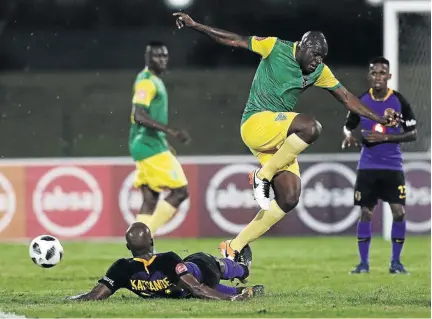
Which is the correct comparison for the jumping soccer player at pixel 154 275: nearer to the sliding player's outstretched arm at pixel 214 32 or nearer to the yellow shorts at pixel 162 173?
the sliding player's outstretched arm at pixel 214 32

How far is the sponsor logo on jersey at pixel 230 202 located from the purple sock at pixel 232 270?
22.7 ft

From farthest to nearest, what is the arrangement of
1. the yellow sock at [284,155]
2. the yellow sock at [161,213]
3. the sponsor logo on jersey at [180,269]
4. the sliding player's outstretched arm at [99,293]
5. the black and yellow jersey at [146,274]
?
1. the yellow sock at [161,213]
2. the yellow sock at [284,155]
3. the sliding player's outstretched arm at [99,293]
4. the black and yellow jersey at [146,274]
5. the sponsor logo on jersey at [180,269]

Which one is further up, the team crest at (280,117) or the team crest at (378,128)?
the team crest at (378,128)

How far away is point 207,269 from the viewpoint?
349 inches

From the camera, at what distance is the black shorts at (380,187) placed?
11953mm

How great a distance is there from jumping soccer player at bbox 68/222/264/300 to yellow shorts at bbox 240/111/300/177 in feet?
4.30

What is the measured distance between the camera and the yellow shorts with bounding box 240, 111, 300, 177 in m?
9.65

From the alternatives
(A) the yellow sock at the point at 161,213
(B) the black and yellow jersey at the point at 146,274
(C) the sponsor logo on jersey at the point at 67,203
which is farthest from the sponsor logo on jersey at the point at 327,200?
(B) the black and yellow jersey at the point at 146,274

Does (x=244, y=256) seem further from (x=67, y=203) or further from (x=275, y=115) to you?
(x=67, y=203)

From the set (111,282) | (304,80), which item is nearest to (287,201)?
(304,80)

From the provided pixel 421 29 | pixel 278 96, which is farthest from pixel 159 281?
pixel 421 29

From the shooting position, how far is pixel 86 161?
16578 mm

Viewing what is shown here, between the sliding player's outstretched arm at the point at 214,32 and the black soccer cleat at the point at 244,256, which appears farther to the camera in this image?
the black soccer cleat at the point at 244,256

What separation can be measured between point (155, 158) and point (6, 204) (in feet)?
13.0
